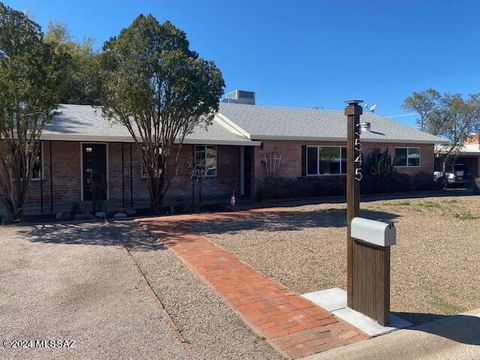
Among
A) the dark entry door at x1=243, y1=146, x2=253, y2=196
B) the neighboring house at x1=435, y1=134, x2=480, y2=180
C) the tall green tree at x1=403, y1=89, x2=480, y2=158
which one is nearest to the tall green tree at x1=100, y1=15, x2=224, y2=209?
the dark entry door at x1=243, y1=146, x2=253, y2=196

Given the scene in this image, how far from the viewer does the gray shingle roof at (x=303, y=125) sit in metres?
16.8

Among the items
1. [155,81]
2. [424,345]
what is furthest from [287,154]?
[424,345]

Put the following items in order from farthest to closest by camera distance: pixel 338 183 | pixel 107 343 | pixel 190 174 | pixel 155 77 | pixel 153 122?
pixel 338 183
pixel 190 174
pixel 153 122
pixel 155 77
pixel 107 343

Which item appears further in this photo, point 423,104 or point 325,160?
point 423,104

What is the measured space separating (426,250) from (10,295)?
273 inches

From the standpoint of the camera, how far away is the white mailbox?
4262mm

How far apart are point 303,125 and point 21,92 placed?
12099 mm

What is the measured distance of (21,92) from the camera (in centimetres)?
955

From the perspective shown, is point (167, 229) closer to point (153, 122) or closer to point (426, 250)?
point (153, 122)

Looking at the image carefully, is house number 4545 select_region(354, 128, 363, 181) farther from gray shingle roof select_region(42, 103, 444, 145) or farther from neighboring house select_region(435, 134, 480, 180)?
neighboring house select_region(435, 134, 480, 180)

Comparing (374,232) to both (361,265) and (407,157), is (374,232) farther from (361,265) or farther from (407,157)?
(407,157)

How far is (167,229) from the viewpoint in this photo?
384 inches

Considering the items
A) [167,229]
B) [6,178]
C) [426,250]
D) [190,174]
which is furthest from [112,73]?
[426,250]

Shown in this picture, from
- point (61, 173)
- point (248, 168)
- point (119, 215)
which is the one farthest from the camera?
point (248, 168)
